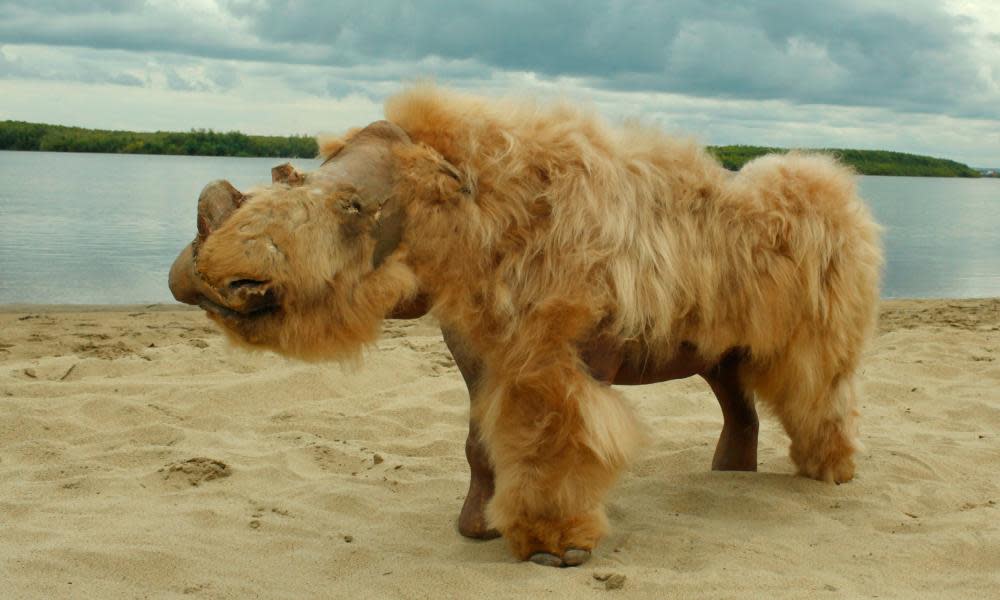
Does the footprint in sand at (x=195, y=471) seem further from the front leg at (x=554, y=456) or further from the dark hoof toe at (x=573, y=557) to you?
the dark hoof toe at (x=573, y=557)

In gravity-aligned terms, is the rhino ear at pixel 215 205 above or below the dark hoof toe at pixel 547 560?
above

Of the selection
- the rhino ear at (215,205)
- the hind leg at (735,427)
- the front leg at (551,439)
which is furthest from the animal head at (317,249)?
the hind leg at (735,427)

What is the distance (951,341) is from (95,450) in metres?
6.23

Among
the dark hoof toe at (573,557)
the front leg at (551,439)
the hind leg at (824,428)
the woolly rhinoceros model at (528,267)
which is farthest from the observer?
the hind leg at (824,428)

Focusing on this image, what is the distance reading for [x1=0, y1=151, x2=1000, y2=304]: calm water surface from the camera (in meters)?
11.5

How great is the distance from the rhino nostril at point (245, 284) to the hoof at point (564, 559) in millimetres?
1318

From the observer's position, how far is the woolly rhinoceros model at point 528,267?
10.4 ft

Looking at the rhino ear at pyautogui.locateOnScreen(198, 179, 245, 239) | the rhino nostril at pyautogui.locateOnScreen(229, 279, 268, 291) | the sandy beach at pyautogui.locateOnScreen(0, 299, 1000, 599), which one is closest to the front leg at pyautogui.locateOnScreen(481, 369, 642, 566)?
the sandy beach at pyautogui.locateOnScreen(0, 299, 1000, 599)

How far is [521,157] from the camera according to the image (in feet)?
11.2

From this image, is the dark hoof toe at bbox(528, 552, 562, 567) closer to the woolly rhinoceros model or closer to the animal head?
the woolly rhinoceros model

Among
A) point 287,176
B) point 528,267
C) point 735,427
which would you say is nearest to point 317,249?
point 287,176

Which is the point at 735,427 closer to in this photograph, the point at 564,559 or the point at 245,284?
the point at 564,559

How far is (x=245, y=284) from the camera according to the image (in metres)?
3.04

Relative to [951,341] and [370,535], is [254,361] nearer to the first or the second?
[370,535]
